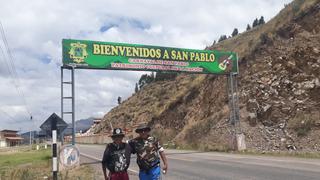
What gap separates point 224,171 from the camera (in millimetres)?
16031

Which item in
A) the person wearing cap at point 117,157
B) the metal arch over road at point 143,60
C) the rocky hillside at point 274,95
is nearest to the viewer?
the person wearing cap at point 117,157

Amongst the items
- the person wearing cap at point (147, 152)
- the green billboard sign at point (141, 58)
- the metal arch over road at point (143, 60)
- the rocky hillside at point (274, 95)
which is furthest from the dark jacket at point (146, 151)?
the rocky hillside at point (274, 95)

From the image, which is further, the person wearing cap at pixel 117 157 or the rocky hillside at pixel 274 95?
the rocky hillside at pixel 274 95

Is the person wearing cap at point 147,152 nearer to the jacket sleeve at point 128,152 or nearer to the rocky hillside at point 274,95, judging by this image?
the jacket sleeve at point 128,152

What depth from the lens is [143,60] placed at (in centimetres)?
3022

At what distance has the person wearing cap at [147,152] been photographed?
7.74m

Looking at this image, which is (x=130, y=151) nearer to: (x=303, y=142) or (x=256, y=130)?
(x=303, y=142)

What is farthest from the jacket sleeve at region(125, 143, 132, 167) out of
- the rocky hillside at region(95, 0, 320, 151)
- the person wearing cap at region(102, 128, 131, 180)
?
the rocky hillside at region(95, 0, 320, 151)

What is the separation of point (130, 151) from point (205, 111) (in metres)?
35.2

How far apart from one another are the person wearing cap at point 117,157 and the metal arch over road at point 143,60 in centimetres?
1799

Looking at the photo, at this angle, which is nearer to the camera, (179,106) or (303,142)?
(303,142)

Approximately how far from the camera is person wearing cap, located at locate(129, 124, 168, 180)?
7738 millimetres

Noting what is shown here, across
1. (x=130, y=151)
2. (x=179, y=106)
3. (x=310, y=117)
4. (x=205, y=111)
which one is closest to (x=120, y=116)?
(x=179, y=106)

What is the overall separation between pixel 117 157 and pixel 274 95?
2761cm
